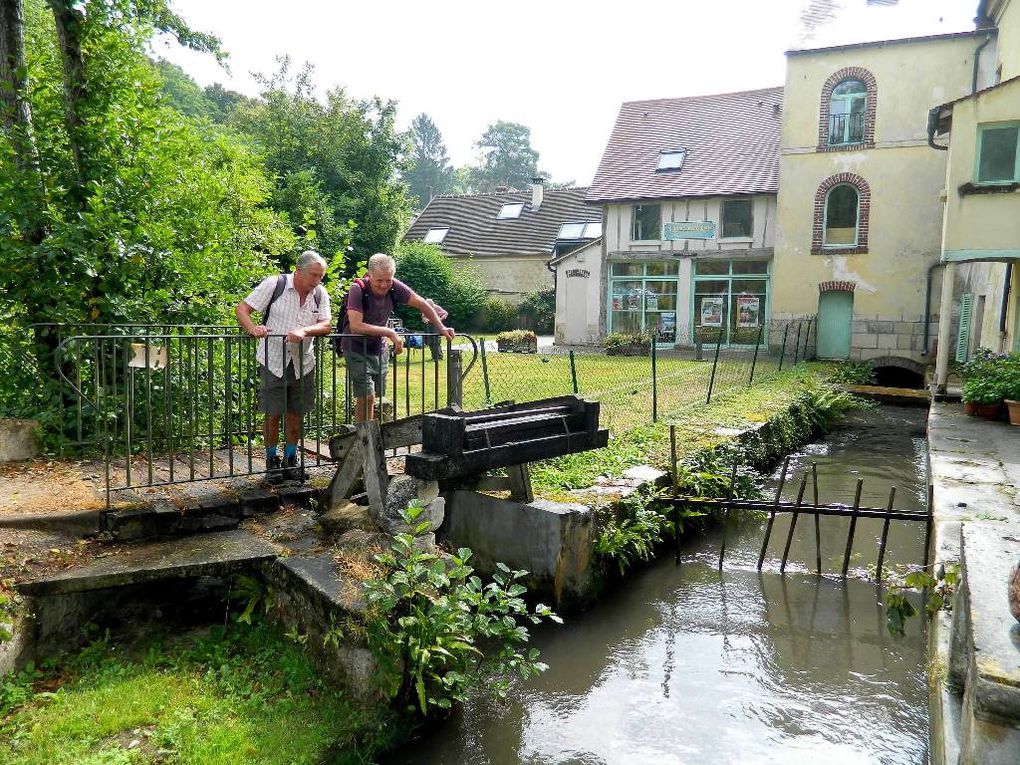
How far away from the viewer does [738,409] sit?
1122 cm

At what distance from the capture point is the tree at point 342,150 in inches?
1044

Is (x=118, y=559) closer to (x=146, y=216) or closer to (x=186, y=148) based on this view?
(x=146, y=216)

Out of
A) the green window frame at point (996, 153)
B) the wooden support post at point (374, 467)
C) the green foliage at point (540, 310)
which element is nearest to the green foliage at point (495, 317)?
the green foliage at point (540, 310)

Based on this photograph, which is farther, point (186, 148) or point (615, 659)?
point (186, 148)

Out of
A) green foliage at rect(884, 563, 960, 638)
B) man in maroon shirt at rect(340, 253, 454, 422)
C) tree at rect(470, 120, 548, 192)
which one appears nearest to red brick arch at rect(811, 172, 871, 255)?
man in maroon shirt at rect(340, 253, 454, 422)

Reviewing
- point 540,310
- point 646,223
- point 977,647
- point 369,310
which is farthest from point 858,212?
point 977,647

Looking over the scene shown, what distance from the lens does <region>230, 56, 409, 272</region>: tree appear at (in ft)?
87.0

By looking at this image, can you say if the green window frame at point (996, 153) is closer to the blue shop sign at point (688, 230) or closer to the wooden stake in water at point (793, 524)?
the wooden stake in water at point (793, 524)

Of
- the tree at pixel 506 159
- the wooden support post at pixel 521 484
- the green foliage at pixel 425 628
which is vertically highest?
the tree at pixel 506 159

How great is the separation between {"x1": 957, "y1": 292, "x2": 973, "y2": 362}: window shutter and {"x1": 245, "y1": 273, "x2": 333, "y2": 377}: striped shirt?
17.0m

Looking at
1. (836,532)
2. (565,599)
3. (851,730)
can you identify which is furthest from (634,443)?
(851,730)

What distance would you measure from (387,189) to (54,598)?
2559 centimetres

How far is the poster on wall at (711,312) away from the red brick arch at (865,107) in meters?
5.43

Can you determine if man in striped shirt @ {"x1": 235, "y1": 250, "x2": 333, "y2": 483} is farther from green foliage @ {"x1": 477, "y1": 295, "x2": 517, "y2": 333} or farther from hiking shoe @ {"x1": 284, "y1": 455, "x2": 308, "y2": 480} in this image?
green foliage @ {"x1": 477, "y1": 295, "x2": 517, "y2": 333}
